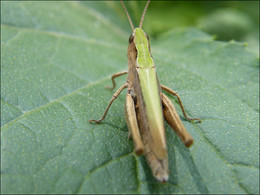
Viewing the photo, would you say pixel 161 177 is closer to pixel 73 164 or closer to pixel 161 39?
pixel 73 164

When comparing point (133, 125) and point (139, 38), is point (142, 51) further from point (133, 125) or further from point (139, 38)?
point (133, 125)

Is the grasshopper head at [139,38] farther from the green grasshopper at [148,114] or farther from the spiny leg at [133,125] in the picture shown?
the spiny leg at [133,125]

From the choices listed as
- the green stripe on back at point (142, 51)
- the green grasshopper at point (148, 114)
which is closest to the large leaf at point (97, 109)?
the green grasshopper at point (148, 114)

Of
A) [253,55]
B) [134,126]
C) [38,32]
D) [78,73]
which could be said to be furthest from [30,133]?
[253,55]

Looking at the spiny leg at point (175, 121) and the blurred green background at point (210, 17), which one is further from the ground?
the blurred green background at point (210, 17)

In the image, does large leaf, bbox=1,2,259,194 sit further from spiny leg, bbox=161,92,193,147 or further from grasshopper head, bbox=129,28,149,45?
grasshopper head, bbox=129,28,149,45

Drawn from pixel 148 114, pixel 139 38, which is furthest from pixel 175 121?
pixel 139 38
